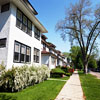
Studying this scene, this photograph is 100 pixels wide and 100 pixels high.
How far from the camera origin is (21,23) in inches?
364

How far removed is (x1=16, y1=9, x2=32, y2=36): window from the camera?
8.92 metres

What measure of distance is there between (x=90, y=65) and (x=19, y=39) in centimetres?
5597

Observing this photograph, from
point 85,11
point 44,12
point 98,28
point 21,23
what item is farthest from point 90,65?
point 21,23

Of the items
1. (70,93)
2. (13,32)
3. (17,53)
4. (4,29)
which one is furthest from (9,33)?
(70,93)

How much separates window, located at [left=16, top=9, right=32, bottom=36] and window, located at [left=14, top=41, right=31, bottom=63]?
5.75 ft

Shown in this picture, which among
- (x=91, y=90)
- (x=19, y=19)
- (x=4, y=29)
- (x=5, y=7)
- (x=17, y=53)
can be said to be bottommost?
(x=91, y=90)

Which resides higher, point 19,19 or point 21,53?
point 19,19

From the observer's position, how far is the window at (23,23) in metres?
8.92

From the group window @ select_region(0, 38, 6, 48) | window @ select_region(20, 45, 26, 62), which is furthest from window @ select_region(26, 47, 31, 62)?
window @ select_region(0, 38, 6, 48)

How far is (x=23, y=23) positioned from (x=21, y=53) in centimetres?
315

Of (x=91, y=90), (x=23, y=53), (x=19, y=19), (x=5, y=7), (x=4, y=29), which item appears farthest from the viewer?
(x=23, y=53)

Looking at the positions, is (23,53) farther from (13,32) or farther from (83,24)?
(83,24)

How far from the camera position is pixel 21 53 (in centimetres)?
907

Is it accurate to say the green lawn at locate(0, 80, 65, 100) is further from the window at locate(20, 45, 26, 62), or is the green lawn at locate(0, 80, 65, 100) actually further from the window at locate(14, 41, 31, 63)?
the window at locate(20, 45, 26, 62)
